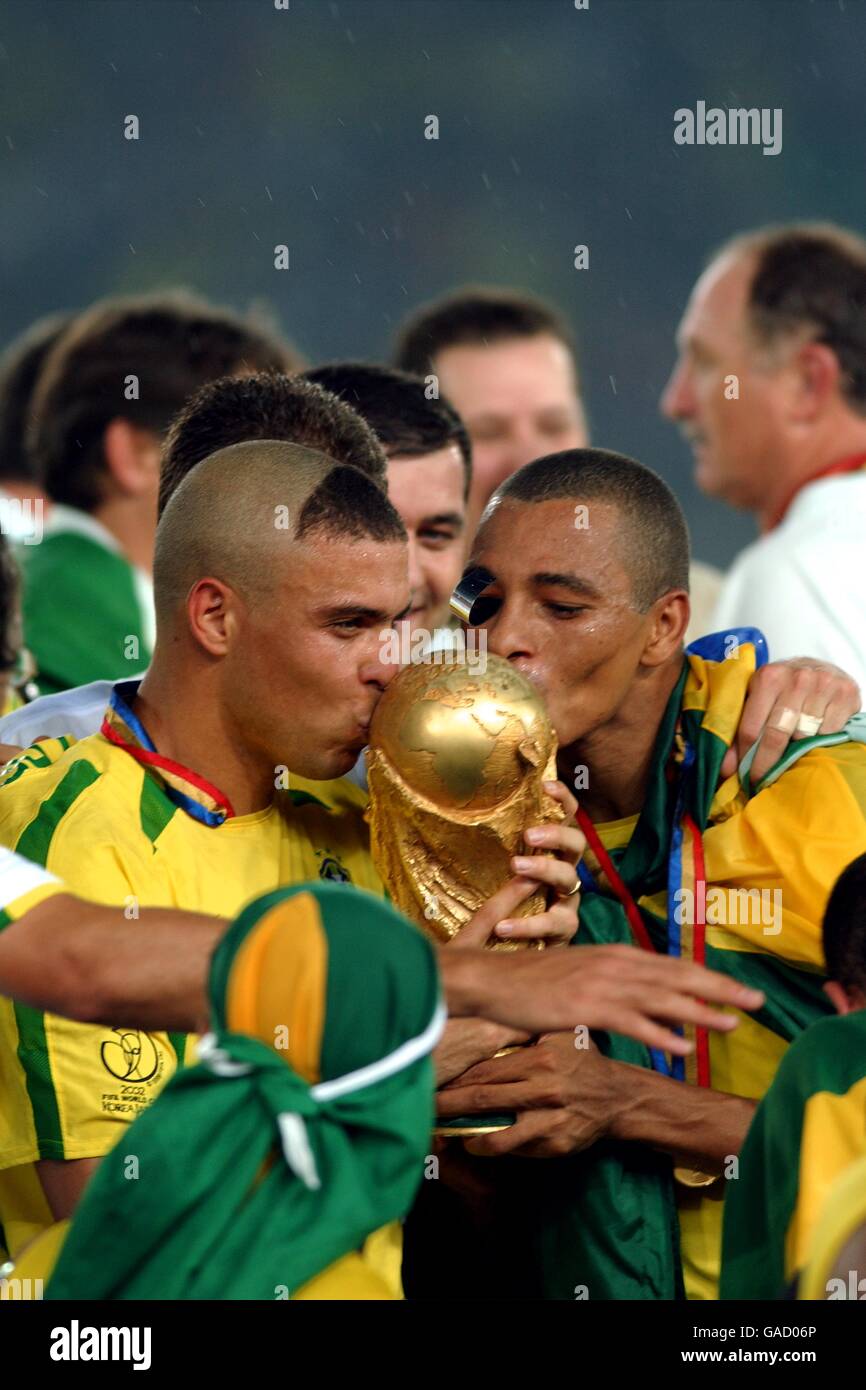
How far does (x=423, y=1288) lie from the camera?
2.95 metres

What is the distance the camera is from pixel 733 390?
5.06 metres

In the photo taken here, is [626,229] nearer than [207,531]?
No

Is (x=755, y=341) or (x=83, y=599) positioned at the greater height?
(x=755, y=341)

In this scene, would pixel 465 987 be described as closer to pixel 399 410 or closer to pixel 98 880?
pixel 98 880

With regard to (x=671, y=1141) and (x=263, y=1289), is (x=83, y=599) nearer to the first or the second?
(x=671, y=1141)

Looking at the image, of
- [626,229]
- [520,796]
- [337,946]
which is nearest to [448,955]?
[337,946]

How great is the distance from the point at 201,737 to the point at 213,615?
0.57ft

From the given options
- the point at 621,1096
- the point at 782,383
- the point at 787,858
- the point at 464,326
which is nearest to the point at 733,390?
the point at 782,383

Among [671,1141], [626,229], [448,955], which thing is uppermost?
[626,229]

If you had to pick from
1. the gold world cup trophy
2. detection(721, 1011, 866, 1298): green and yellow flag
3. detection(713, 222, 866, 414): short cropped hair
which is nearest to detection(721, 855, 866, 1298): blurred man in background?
detection(721, 1011, 866, 1298): green and yellow flag

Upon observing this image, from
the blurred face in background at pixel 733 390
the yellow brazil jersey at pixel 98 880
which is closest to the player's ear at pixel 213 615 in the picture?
the yellow brazil jersey at pixel 98 880

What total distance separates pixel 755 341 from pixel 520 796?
2.78 m

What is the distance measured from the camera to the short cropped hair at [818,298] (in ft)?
16.2

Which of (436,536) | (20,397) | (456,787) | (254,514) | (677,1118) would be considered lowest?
(677,1118)
